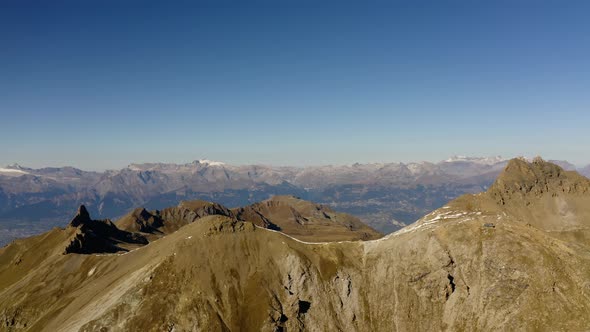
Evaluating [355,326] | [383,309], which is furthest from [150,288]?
[383,309]

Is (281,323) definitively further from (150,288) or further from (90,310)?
(90,310)

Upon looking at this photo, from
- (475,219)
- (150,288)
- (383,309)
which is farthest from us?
(475,219)

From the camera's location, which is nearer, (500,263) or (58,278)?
(500,263)

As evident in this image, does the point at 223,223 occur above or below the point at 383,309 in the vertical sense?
above

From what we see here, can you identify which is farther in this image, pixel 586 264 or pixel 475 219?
pixel 475 219

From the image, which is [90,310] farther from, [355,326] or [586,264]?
[586,264]

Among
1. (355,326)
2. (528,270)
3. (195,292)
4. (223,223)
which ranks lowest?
(355,326)

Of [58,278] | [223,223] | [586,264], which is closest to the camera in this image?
[586,264]

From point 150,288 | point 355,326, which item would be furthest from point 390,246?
point 150,288

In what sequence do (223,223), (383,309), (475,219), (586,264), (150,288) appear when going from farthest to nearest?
(223,223)
(475,219)
(383,309)
(150,288)
(586,264)
